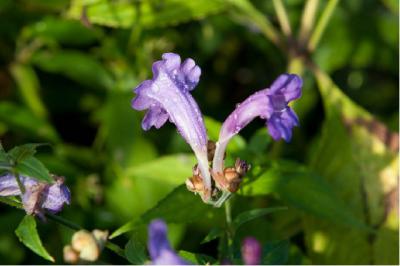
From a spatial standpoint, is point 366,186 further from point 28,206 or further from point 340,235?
point 28,206

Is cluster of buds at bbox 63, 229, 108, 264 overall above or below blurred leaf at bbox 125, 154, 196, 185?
below

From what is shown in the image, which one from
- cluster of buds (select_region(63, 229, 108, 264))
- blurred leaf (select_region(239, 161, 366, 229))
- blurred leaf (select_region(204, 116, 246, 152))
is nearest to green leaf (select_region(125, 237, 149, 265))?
cluster of buds (select_region(63, 229, 108, 264))

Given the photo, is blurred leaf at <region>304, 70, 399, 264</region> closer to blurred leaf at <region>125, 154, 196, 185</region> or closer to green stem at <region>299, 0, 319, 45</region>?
green stem at <region>299, 0, 319, 45</region>

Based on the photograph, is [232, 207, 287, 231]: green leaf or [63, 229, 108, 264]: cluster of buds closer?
[63, 229, 108, 264]: cluster of buds

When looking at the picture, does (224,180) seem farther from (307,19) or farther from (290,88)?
(307,19)

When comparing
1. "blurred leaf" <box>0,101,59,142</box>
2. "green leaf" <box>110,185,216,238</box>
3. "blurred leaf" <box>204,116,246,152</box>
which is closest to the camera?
"green leaf" <box>110,185,216,238</box>

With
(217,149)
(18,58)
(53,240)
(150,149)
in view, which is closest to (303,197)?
(217,149)

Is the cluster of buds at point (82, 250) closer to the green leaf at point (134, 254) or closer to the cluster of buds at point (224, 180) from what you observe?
the green leaf at point (134, 254)
